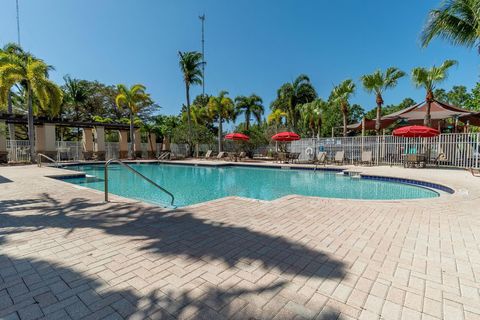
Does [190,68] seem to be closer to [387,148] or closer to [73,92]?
[73,92]

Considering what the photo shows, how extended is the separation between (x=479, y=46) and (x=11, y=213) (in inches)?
498

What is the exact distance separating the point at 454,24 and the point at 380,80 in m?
7.72

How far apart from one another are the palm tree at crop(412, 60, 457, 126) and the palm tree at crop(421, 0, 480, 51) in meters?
5.82

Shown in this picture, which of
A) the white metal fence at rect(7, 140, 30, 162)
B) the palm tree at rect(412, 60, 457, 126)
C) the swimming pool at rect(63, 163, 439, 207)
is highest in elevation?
the palm tree at rect(412, 60, 457, 126)

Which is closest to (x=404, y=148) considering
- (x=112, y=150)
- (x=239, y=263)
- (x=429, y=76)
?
(x=429, y=76)

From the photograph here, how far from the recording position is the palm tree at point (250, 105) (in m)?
28.3

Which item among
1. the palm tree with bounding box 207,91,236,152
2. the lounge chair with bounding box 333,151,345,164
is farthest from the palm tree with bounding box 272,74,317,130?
the lounge chair with bounding box 333,151,345,164

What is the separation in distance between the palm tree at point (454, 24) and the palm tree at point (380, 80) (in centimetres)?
751

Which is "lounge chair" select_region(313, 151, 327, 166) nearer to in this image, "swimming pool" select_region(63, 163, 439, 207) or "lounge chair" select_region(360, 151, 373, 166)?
"lounge chair" select_region(360, 151, 373, 166)

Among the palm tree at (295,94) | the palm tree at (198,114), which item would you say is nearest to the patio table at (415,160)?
the palm tree at (295,94)

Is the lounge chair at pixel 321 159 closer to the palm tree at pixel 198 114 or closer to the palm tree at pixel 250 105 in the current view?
the palm tree at pixel 250 105

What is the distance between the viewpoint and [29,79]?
15.1 meters

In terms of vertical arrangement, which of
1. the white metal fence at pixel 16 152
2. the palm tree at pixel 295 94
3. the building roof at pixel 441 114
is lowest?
the white metal fence at pixel 16 152

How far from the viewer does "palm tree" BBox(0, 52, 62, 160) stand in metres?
14.2
